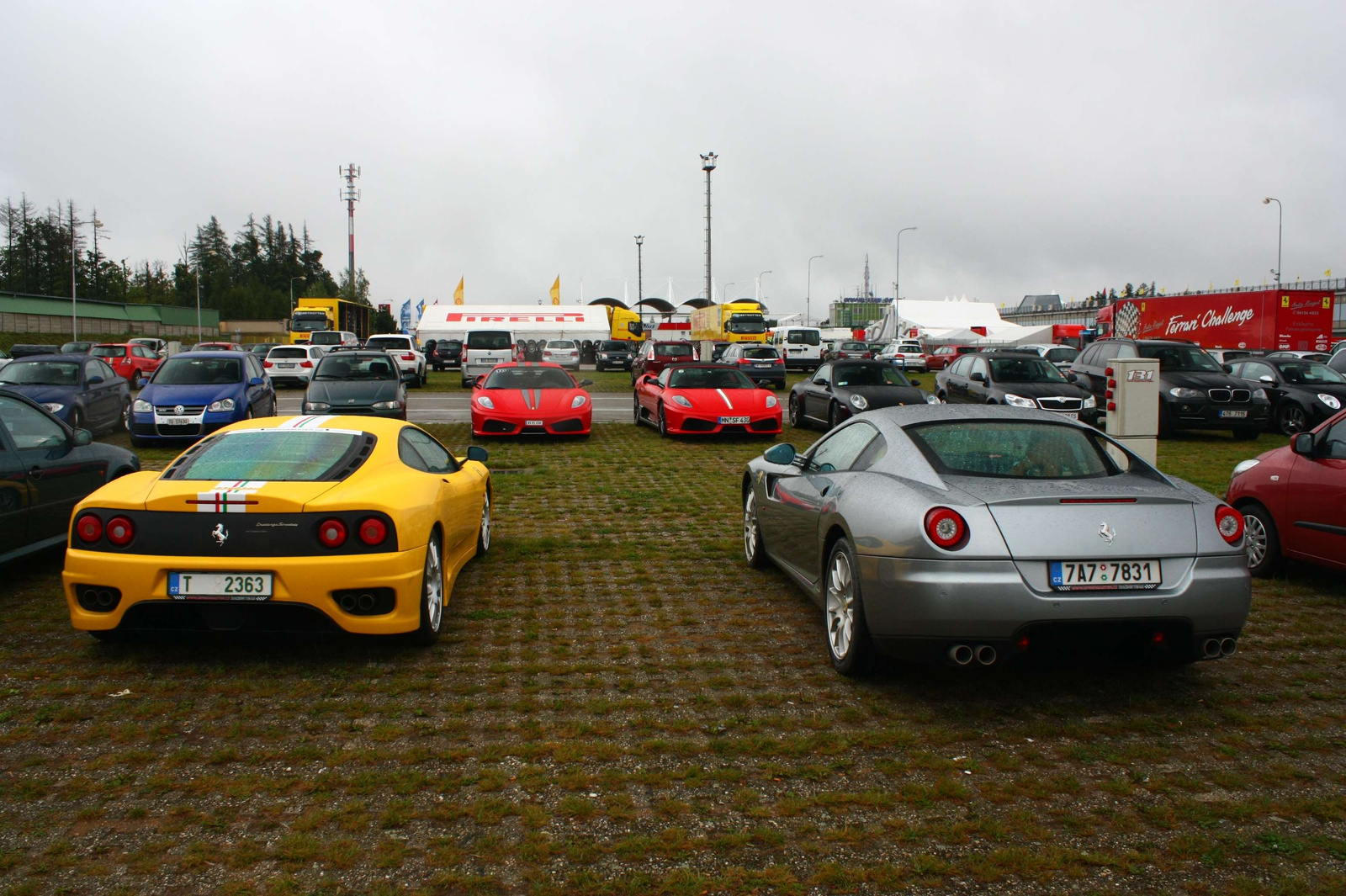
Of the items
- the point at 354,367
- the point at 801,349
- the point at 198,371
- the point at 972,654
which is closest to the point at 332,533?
Result: the point at 972,654

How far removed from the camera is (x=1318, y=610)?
624cm

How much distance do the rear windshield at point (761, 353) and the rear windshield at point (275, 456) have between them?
27.9 metres

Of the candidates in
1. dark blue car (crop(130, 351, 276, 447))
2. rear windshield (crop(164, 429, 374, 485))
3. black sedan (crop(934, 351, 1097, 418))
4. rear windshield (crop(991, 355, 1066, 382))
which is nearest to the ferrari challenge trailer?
black sedan (crop(934, 351, 1097, 418))

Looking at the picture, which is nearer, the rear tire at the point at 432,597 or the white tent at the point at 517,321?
the rear tire at the point at 432,597

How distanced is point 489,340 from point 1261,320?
2596cm

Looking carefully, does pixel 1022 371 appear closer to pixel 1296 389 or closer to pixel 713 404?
pixel 1296 389

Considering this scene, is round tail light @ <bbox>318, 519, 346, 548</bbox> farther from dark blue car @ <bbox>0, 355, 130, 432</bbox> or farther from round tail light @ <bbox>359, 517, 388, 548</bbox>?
dark blue car @ <bbox>0, 355, 130, 432</bbox>

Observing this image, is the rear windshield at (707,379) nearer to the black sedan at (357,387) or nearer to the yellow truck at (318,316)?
the black sedan at (357,387)

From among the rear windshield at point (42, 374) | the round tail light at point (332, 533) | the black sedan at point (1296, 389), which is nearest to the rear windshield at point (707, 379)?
the black sedan at point (1296, 389)

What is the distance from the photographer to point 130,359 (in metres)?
33.2

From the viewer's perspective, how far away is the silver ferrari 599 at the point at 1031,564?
413 centimetres

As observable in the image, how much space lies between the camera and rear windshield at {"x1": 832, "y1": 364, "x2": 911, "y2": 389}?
56.5 feet

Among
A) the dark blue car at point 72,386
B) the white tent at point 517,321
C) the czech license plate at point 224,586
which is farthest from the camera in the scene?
the white tent at point 517,321

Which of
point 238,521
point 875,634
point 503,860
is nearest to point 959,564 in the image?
point 875,634
